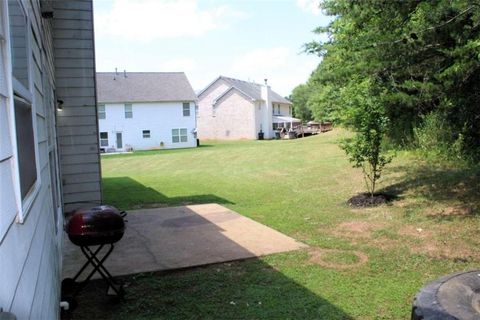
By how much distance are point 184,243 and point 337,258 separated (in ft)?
7.13

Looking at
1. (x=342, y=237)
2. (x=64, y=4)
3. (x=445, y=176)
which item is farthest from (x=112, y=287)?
(x=445, y=176)

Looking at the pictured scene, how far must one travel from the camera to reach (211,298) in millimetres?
4512

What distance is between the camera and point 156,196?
37.1 feet

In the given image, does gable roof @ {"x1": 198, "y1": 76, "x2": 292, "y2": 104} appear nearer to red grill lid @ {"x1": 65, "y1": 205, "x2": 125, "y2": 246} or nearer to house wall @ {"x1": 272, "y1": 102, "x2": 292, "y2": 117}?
house wall @ {"x1": 272, "y1": 102, "x2": 292, "y2": 117}

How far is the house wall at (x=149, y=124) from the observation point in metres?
37.1

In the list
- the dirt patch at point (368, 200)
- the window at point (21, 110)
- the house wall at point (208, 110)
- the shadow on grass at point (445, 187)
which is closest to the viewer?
the window at point (21, 110)

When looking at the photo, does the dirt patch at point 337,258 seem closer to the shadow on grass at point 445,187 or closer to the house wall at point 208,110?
the shadow on grass at point 445,187

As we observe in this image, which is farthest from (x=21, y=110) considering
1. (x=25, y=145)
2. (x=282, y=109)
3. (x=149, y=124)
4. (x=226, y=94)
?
(x=282, y=109)

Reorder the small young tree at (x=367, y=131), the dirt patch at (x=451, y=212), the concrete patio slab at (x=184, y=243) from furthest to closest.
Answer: the small young tree at (x=367, y=131) < the dirt patch at (x=451, y=212) < the concrete patio slab at (x=184, y=243)

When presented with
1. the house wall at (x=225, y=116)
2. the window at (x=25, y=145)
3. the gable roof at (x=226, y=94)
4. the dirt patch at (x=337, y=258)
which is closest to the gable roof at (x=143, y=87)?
the gable roof at (x=226, y=94)

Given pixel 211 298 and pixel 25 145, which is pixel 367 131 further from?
pixel 25 145

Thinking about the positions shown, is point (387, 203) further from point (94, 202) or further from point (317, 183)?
point (94, 202)

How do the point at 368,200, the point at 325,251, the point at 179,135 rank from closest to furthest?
the point at 325,251 < the point at 368,200 < the point at 179,135

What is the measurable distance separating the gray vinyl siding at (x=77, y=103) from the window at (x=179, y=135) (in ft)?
96.9
